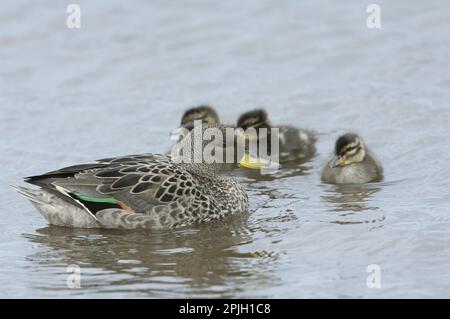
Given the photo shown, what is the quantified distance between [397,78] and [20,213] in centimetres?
439

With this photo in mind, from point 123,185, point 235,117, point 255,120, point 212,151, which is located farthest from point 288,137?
point 123,185

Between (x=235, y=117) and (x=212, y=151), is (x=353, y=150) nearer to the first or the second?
(x=212, y=151)

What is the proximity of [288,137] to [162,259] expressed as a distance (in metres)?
3.06

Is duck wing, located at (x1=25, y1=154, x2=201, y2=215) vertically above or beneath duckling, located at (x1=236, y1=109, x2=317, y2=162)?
beneath

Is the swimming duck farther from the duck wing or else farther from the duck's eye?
the duck's eye

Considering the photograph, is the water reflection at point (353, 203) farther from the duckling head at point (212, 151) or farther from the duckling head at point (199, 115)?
the duckling head at point (199, 115)

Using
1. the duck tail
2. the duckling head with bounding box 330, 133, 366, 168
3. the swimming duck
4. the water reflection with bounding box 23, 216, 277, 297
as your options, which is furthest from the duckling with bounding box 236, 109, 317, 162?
the duck tail

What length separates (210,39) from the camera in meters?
11.7

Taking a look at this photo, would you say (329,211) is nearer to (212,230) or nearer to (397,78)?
(212,230)

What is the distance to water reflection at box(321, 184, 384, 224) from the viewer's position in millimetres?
7059

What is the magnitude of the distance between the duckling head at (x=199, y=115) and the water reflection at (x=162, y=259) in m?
2.18

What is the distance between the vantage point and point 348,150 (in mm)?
8375

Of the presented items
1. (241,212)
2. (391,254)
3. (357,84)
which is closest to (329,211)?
(241,212)

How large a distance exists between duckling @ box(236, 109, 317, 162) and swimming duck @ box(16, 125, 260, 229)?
1.96 m
